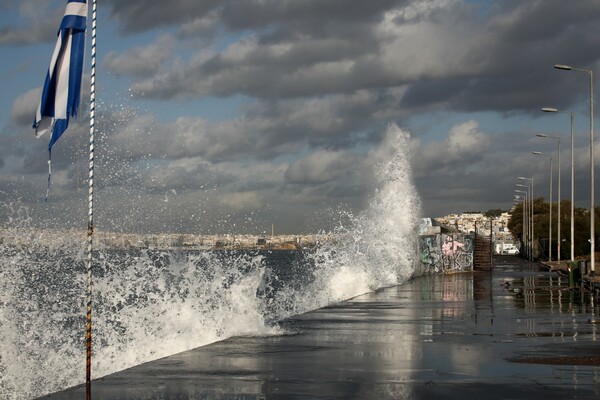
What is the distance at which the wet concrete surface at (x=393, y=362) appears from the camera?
1198 centimetres

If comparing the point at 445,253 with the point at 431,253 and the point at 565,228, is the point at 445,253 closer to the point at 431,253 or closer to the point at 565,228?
the point at 431,253

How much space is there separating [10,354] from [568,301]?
15.2 m

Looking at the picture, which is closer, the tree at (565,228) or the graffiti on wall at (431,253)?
the graffiti on wall at (431,253)

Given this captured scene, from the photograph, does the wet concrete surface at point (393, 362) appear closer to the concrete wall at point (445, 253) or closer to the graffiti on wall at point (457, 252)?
the concrete wall at point (445, 253)

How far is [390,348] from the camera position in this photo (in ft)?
54.7

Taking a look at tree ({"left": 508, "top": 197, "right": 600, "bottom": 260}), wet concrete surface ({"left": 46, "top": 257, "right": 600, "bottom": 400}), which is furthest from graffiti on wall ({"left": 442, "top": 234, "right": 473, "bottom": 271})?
tree ({"left": 508, "top": 197, "right": 600, "bottom": 260})

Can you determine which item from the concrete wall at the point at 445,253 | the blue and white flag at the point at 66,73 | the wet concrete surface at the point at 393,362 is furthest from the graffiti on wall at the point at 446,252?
the blue and white flag at the point at 66,73

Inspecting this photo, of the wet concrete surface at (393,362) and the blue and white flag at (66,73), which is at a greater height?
the blue and white flag at (66,73)

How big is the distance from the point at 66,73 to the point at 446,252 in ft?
157

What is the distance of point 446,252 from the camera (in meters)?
57.9

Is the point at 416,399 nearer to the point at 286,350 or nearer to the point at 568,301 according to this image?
the point at 286,350

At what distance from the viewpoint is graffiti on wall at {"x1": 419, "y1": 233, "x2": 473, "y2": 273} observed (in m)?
56.7

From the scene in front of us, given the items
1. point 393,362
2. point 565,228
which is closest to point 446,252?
point 393,362

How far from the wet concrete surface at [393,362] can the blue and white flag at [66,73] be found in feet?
10.2
